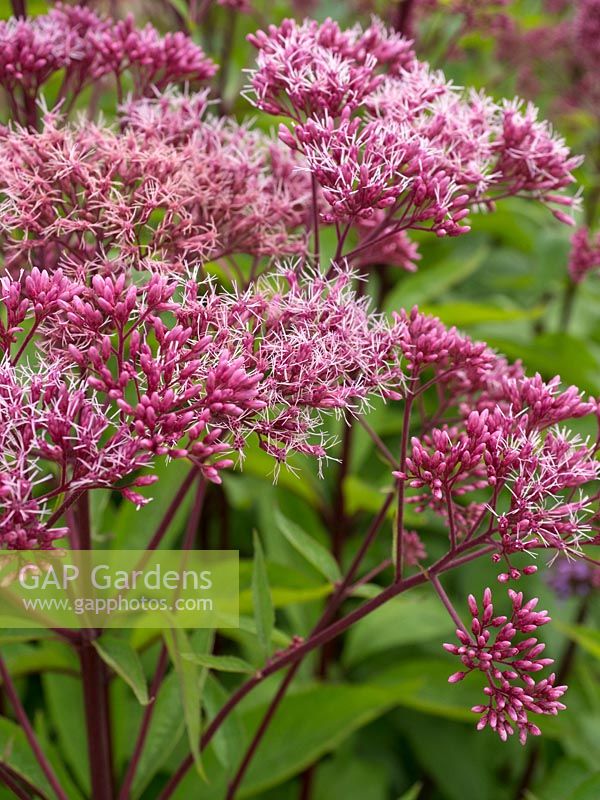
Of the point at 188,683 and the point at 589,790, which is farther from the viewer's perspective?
the point at 589,790

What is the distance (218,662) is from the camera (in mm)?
1099

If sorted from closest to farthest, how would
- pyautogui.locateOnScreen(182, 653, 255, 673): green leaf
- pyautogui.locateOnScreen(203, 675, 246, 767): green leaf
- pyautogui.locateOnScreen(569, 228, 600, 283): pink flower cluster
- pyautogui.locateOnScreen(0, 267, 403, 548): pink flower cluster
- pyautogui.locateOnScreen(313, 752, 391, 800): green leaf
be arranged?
pyautogui.locateOnScreen(0, 267, 403, 548): pink flower cluster
pyautogui.locateOnScreen(182, 653, 255, 673): green leaf
pyautogui.locateOnScreen(203, 675, 246, 767): green leaf
pyautogui.locateOnScreen(569, 228, 600, 283): pink flower cluster
pyautogui.locateOnScreen(313, 752, 391, 800): green leaf

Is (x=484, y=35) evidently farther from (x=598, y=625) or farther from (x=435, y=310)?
(x=598, y=625)

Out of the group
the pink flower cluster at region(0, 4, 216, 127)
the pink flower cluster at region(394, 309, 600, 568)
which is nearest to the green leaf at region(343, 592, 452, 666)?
the pink flower cluster at region(394, 309, 600, 568)

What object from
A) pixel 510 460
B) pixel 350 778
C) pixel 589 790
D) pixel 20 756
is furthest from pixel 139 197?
pixel 350 778

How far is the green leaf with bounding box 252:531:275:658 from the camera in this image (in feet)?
3.99

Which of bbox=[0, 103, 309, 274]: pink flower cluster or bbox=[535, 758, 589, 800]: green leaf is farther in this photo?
bbox=[535, 758, 589, 800]: green leaf

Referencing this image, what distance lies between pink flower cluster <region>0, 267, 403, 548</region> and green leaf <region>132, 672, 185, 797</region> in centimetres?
57

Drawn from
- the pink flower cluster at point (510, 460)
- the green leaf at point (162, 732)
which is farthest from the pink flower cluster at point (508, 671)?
the green leaf at point (162, 732)

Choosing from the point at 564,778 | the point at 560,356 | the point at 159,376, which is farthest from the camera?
the point at 560,356

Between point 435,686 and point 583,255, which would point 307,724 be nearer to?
point 435,686

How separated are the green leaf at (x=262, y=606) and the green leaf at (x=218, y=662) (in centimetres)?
5

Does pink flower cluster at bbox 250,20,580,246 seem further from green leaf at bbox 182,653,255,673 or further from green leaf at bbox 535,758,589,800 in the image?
green leaf at bbox 535,758,589,800

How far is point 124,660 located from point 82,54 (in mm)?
940
